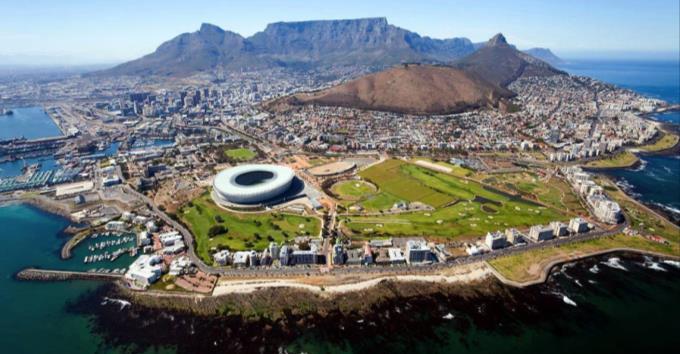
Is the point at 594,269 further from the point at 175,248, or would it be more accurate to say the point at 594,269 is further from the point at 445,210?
the point at 175,248

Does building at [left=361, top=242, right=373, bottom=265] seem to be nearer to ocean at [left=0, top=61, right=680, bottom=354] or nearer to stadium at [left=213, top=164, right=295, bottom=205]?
ocean at [left=0, top=61, right=680, bottom=354]

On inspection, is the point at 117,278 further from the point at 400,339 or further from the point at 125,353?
the point at 400,339

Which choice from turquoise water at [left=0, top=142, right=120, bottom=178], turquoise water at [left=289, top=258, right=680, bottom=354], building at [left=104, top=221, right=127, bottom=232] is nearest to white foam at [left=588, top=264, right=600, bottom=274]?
turquoise water at [left=289, top=258, right=680, bottom=354]

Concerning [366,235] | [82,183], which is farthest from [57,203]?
[366,235]

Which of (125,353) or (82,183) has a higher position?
(82,183)

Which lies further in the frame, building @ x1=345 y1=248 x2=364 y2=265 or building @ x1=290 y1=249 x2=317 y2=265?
building @ x1=345 y1=248 x2=364 y2=265

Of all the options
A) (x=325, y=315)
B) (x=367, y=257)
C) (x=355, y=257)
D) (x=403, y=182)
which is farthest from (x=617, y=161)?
(x=325, y=315)
